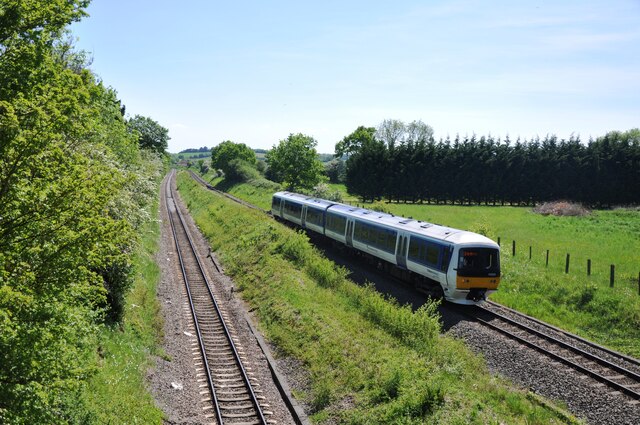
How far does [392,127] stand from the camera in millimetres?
130875

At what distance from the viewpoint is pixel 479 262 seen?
758 inches

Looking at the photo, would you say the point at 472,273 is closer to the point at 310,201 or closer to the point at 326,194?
the point at 310,201

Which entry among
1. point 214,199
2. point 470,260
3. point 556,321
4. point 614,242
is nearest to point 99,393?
point 470,260

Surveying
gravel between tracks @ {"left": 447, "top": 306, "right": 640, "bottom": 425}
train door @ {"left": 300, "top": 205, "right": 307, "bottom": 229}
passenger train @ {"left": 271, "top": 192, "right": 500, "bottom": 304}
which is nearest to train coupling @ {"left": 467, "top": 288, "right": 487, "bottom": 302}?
passenger train @ {"left": 271, "top": 192, "right": 500, "bottom": 304}

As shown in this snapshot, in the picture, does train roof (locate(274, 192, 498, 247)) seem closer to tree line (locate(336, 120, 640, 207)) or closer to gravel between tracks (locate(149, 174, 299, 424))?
gravel between tracks (locate(149, 174, 299, 424))

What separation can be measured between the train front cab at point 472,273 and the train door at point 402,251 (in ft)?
10.5

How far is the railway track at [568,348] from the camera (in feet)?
45.1

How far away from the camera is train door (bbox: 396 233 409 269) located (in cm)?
2234

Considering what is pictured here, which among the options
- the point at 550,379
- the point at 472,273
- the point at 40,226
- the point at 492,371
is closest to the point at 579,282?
the point at 472,273

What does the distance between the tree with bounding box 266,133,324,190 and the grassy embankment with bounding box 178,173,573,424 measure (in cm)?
4031

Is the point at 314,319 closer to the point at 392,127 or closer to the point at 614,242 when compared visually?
the point at 614,242

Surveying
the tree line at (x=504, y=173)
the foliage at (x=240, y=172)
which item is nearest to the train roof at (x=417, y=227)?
the tree line at (x=504, y=173)

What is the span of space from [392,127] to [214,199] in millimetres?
79893

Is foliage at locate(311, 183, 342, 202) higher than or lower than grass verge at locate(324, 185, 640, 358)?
higher
